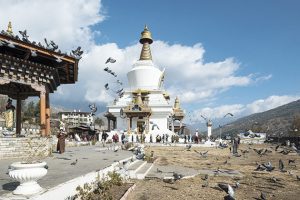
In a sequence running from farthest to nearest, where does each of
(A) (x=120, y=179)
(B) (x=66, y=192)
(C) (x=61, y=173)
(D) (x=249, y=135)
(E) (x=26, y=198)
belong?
(D) (x=249, y=135), (A) (x=120, y=179), (C) (x=61, y=173), (B) (x=66, y=192), (E) (x=26, y=198)

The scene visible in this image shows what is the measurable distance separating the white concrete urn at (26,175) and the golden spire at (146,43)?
5254 centimetres

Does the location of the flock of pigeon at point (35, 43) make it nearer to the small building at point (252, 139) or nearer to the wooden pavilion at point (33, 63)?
the wooden pavilion at point (33, 63)

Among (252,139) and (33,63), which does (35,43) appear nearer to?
(33,63)

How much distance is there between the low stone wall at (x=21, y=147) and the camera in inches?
593

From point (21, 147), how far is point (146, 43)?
45.9m

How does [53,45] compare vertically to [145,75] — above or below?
below

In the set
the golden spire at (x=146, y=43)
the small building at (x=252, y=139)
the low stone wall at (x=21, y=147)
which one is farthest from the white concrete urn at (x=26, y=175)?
the small building at (x=252, y=139)

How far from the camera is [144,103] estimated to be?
51.0m

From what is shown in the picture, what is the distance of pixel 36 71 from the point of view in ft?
54.9

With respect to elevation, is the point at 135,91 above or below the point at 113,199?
above

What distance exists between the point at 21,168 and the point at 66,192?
1.63m

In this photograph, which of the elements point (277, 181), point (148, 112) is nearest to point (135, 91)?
point (148, 112)

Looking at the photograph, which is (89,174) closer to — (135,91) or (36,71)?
(36,71)

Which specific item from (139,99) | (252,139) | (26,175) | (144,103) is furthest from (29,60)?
(252,139)
